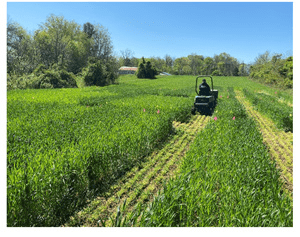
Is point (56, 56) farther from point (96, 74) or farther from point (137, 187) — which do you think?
point (137, 187)

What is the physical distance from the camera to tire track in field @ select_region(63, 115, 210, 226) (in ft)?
11.1

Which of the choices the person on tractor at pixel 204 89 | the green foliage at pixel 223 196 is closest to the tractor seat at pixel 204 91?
the person on tractor at pixel 204 89

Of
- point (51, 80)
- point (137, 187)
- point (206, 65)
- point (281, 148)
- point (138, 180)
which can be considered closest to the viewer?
point (137, 187)

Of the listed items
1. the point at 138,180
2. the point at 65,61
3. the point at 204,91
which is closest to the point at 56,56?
the point at 65,61

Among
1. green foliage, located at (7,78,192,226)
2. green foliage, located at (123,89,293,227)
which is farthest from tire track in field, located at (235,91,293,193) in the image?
green foliage, located at (7,78,192,226)

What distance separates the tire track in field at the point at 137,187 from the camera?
3388 mm

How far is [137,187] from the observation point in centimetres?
439

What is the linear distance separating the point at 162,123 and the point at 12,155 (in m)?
4.89

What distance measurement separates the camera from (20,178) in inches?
106

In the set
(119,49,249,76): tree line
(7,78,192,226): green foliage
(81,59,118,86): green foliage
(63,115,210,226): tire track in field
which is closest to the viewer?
(7,78,192,226): green foliage

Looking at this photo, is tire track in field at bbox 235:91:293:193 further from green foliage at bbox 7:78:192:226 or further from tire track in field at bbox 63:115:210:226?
green foliage at bbox 7:78:192:226

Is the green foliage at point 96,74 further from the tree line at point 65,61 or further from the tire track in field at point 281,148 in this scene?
the tire track in field at point 281,148
